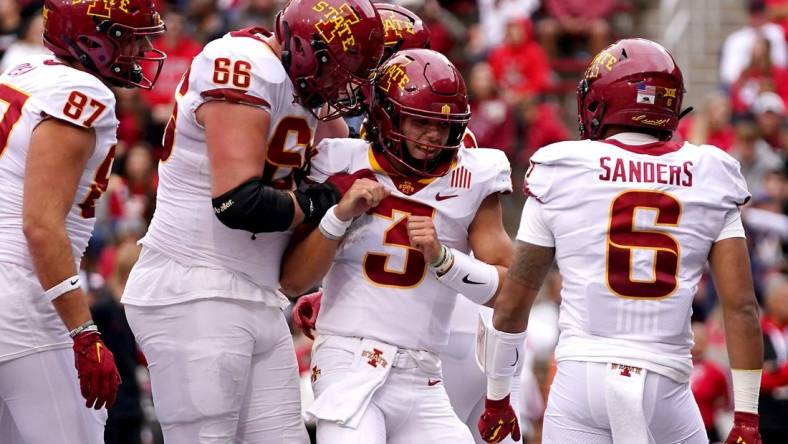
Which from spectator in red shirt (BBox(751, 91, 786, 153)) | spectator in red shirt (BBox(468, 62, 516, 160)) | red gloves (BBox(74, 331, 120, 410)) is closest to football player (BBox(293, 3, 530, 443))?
red gloves (BBox(74, 331, 120, 410))

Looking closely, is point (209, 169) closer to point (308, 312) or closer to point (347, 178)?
point (347, 178)

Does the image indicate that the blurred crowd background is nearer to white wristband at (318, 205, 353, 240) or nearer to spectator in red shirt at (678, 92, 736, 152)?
spectator in red shirt at (678, 92, 736, 152)

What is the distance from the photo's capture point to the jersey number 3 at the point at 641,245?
14.0ft

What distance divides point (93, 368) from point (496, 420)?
140 cm

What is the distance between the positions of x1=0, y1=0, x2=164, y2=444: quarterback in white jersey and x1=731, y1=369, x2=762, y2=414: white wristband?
2.03 m

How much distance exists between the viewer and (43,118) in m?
4.47

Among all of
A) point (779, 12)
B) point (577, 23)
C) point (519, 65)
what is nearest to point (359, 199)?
point (519, 65)

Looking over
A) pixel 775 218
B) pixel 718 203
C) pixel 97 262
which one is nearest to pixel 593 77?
pixel 718 203

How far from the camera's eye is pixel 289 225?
450 cm

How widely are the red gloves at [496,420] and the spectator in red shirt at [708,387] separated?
12.7 ft

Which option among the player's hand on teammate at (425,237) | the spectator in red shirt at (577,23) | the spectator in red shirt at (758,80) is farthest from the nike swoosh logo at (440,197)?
the spectator in red shirt at (577,23)

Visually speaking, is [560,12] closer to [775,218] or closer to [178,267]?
[775,218]

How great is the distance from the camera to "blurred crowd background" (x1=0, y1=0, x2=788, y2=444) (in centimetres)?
848

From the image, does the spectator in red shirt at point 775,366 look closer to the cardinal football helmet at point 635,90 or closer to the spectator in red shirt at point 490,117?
the cardinal football helmet at point 635,90
